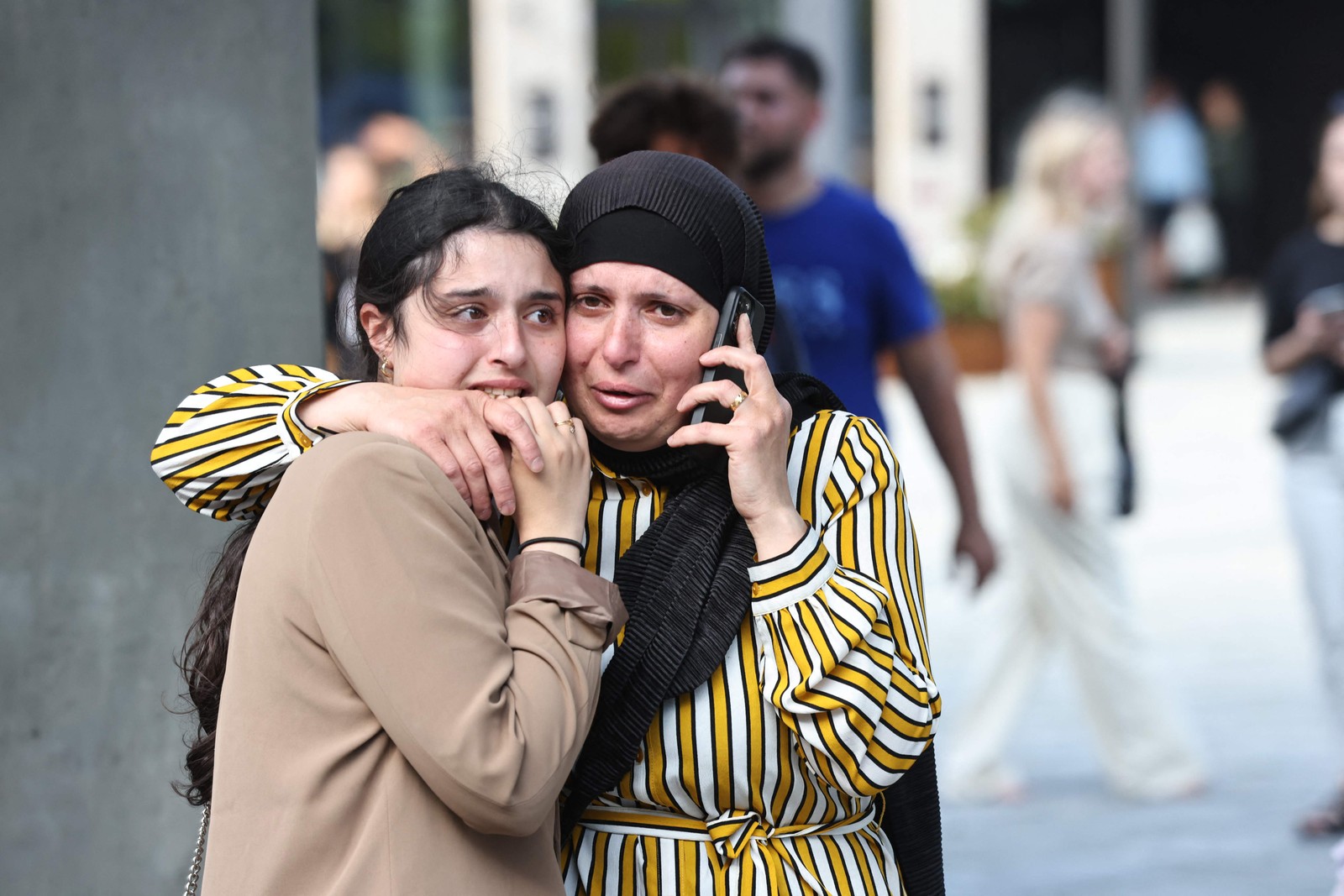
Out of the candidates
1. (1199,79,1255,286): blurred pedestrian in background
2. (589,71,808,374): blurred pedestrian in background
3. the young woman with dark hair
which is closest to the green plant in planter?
(1199,79,1255,286): blurred pedestrian in background

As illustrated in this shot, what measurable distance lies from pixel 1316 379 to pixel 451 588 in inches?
178

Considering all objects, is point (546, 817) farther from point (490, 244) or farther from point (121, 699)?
point (121, 699)

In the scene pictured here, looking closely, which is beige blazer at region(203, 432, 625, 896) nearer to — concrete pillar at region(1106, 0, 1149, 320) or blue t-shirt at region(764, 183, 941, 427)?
blue t-shirt at region(764, 183, 941, 427)

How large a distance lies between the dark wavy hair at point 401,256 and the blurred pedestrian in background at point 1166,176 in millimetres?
21489

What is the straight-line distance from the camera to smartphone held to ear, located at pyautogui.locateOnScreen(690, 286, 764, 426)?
223cm

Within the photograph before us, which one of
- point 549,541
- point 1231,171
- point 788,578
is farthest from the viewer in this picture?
point 1231,171

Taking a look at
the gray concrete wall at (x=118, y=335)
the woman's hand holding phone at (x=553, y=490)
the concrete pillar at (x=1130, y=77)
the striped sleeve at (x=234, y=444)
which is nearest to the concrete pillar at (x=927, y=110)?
the concrete pillar at (x=1130, y=77)

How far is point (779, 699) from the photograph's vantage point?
2098 mm

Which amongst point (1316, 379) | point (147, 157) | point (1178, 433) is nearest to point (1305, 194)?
point (1178, 433)

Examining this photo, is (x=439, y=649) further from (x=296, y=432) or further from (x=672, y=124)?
(x=672, y=124)

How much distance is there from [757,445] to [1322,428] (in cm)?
406

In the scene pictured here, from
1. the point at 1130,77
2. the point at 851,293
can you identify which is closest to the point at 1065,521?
the point at 851,293

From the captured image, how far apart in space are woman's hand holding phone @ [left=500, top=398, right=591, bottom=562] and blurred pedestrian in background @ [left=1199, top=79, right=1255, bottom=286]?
24.6 metres

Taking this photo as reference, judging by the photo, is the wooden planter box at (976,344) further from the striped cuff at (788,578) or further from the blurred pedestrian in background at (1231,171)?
the striped cuff at (788,578)
